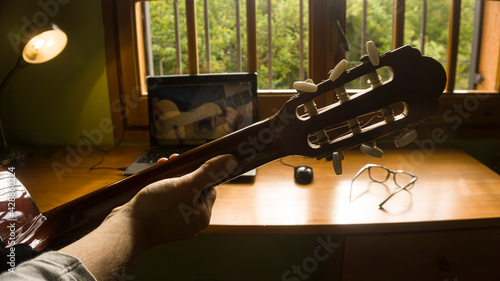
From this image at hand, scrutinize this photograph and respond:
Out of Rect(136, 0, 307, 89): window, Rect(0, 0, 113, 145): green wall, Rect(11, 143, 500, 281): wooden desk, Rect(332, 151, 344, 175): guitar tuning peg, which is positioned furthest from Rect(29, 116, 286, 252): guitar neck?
Rect(136, 0, 307, 89): window

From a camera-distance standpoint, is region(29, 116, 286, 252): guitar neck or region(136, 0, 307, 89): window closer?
region(29, 116, 286, 252): guitar neck

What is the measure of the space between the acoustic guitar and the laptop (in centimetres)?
53

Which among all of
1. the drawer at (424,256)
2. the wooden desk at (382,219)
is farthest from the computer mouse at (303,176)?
the drawer at (424,256)

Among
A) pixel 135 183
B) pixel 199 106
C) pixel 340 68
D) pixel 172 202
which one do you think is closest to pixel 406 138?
pixel 340 68

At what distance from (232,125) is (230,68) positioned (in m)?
3.35

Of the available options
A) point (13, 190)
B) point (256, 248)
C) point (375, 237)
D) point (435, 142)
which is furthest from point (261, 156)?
point (435, 142)

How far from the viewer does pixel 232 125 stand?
52.4 inches

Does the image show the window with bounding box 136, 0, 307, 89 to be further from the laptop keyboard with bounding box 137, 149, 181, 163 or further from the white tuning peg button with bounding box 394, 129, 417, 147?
the white tuning peg button with bounding box 394, 129, 417, 147

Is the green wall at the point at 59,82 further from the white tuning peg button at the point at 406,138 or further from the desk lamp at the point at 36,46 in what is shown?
the white tuning peg button at the point at 406,138

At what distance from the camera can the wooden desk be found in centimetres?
82

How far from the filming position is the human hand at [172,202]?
25.1 inches

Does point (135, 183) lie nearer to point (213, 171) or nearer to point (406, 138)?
point (213, 171)

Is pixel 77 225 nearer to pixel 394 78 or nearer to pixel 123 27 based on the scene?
pixel 394 78

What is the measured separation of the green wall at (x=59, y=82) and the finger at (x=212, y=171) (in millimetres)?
1066
